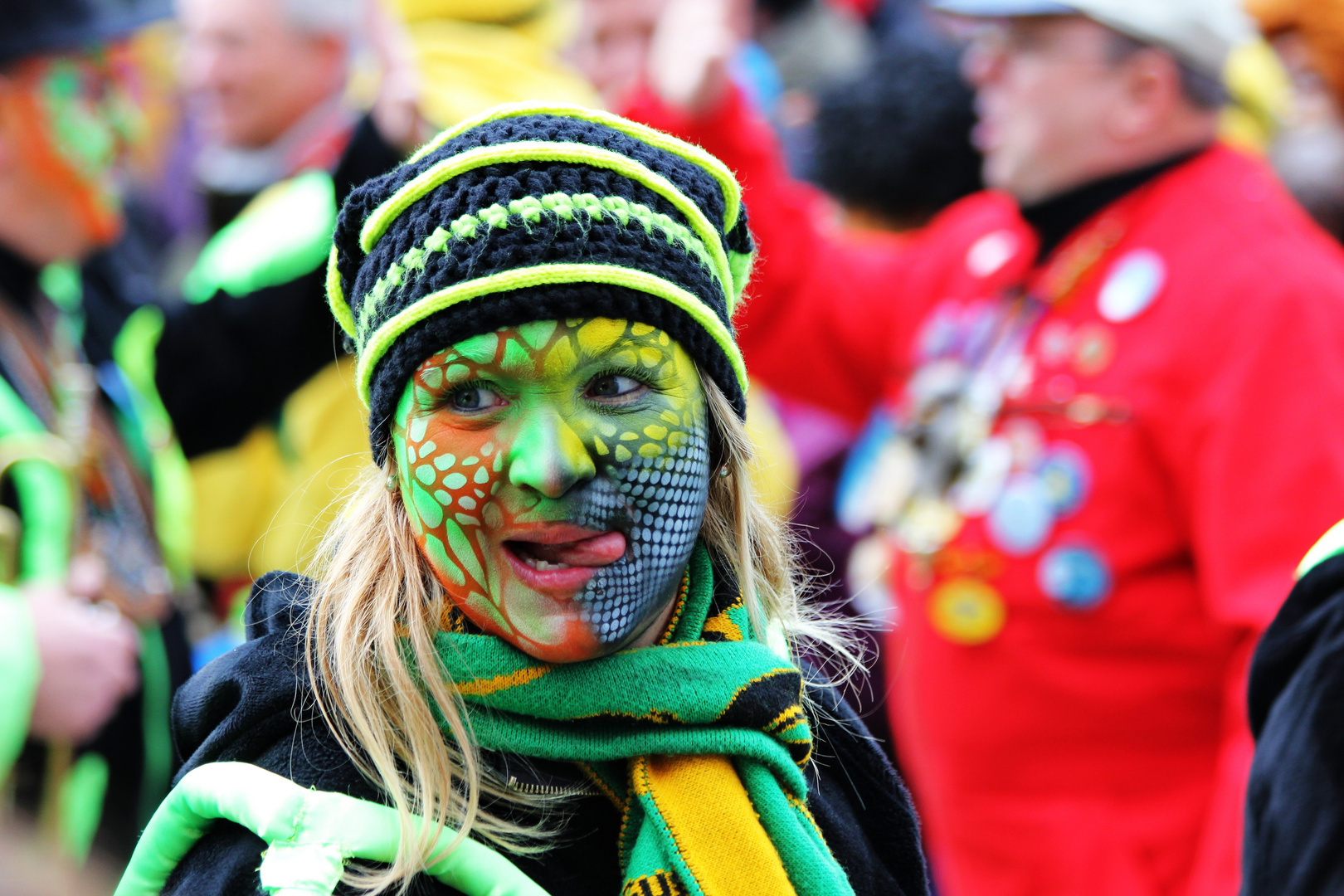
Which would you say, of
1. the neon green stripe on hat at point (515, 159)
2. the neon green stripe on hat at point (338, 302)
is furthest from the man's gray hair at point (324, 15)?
the neon green stripe on hat at point (515, 159)

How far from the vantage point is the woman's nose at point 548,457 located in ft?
4.57

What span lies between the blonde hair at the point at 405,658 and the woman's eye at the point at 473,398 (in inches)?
6.1

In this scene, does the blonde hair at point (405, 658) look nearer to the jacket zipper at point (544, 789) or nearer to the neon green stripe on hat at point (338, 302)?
the jacket zipper at point (544, 789)

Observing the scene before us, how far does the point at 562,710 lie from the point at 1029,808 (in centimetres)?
176

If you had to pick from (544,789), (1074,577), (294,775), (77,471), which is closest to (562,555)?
(544,789)

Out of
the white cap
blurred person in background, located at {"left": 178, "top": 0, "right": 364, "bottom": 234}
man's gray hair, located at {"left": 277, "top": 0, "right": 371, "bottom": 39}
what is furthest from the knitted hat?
man's gray hair, located at {"left": 277, "top": 0, "right": 371, "bottom": 39}

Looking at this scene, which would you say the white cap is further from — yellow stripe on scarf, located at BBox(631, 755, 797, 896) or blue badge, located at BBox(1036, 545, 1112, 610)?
yellow stripe on scarf, located at BBox(631, 755, 797, 896)

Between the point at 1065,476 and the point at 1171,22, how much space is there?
1.03m

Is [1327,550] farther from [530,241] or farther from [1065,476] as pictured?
[1065,476]

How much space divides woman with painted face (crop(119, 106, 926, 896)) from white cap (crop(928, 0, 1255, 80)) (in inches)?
70.3

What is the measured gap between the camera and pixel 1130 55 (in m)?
3.00

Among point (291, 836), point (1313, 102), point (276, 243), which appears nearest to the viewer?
point (291, 836)

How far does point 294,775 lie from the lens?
144 centimetres

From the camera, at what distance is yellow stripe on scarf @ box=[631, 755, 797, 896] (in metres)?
1.43
